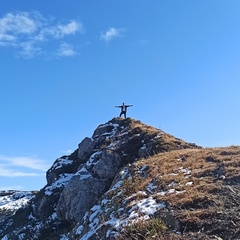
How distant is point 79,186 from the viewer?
30000 millimetres

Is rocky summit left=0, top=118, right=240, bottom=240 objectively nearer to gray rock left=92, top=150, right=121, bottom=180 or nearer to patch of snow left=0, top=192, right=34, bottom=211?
gray rock left=92, top=150, right=121, bottom=180

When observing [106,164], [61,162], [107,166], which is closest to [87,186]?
[107,166]

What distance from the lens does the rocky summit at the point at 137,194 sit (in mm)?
11986

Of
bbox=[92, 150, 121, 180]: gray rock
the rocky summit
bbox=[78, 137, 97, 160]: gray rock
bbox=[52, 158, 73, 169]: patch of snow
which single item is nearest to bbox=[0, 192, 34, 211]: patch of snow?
the rocky summit

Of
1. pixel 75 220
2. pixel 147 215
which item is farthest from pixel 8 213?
pixel 147 215

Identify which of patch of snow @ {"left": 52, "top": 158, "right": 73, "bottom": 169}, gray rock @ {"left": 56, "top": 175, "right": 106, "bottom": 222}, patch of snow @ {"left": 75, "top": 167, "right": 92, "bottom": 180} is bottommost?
gray rock @ {"left": 56, "top": 175, "right": 106, "bottom": 222}

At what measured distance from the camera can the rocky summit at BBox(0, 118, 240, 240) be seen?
1199 centimetres

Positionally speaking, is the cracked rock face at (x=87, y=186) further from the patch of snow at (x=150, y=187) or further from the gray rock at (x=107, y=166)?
the patch of snow at (x=150, y=187)

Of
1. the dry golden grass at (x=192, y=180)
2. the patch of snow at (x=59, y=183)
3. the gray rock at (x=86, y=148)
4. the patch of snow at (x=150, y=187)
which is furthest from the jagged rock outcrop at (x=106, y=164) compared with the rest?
the patch of snow at (x=150, y=187)

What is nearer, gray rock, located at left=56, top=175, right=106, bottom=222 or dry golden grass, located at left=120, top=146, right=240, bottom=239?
dry golden grass, located at left=120, top=146, right=240, bottom=239

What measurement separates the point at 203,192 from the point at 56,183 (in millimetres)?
27044

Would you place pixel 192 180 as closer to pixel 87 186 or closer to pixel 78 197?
pixel 78 197

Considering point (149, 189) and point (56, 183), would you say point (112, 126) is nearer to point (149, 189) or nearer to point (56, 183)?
point (56, 183)

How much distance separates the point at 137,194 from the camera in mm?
16328
